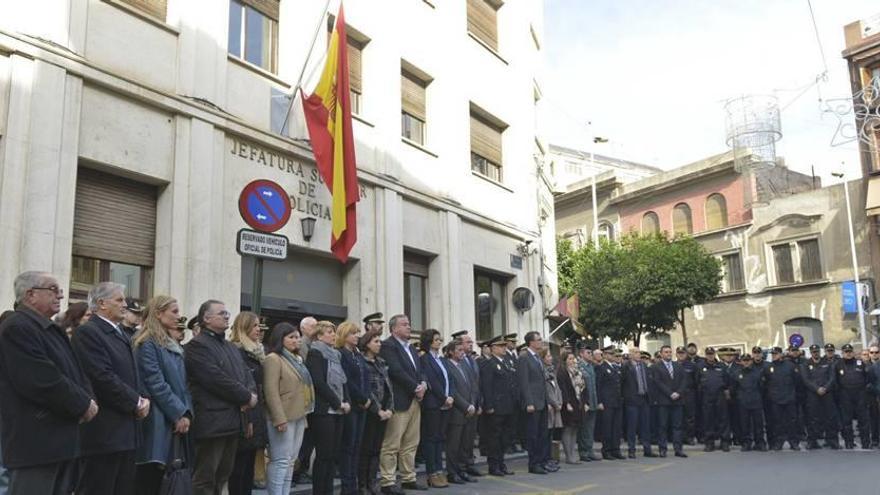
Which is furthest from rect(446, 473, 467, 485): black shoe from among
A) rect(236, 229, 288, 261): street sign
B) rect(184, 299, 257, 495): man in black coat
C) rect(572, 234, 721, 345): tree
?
rect(572, 234, 721, 345): tree

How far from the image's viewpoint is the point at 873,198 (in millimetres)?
31391

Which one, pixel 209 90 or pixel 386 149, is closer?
pixel 209 90

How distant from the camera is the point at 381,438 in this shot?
30.3 ft

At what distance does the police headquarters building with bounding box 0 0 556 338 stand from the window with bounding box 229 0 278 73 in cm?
3

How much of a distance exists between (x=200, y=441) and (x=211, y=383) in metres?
0.48

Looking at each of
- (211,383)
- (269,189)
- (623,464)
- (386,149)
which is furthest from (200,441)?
(386,149)

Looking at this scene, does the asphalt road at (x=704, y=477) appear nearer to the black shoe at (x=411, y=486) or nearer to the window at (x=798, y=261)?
the black shoe at (x=411, y=486)

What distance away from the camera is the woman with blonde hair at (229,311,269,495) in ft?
23.5

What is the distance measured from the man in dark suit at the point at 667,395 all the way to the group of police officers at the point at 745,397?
0.06ft

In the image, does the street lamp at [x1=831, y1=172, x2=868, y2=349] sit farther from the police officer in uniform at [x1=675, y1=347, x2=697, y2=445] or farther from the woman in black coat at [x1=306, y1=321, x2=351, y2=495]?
the woman in black coat at [x1=306, y1=321, x2=351, y2=495]

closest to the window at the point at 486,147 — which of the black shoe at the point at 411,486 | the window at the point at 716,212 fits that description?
the black shoe at the point at 411,486

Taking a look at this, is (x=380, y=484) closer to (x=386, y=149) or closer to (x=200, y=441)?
(x=200, y=441)

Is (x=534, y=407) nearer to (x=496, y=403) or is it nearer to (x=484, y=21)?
(x=496, y=403)

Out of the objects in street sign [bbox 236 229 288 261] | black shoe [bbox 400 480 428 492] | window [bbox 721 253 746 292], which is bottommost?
black shoe [bbox 400 480 428 492]
